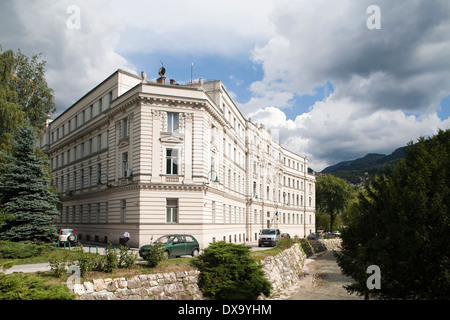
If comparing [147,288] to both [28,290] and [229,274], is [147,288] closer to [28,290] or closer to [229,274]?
[229,274]

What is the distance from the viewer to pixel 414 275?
11367mm

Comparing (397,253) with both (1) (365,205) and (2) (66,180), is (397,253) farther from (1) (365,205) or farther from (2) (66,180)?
(2) (66,180)

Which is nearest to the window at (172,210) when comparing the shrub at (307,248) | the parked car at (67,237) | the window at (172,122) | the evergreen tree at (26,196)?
the window at (172,122)

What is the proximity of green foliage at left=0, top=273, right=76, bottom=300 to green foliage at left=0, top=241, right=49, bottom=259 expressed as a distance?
8008 millimetres

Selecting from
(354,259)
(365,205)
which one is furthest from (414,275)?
(365,205)

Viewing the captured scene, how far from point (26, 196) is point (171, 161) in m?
12.2

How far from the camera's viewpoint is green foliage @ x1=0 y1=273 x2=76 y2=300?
10.1 meters

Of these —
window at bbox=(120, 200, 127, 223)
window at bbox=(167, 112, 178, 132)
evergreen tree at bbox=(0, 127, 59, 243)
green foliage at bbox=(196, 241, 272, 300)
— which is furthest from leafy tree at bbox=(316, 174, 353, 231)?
evergreen tree at bbox=(0, 127, 59, 243)

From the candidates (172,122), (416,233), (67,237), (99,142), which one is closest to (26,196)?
(67,237)

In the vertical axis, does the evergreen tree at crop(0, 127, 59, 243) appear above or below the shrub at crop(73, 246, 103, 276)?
above

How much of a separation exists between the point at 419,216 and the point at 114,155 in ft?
96.1

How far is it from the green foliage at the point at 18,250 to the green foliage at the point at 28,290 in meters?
8.01

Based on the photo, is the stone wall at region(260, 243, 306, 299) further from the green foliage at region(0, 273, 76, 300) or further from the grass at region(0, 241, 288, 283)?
the green foliage at region(0, 273, 76, 300)

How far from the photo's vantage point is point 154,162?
30.4 meters
